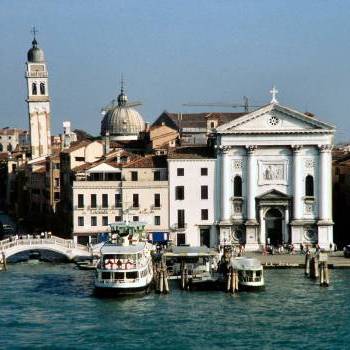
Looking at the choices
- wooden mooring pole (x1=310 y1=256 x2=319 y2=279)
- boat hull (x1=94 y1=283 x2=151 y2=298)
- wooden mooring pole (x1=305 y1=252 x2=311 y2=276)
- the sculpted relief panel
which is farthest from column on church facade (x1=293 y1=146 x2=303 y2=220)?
boat hull (x1=94 y1=283 x2=151 y2=298)

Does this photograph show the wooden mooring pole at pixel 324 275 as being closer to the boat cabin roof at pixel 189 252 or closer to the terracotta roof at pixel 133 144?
the boat cabin roof at pixel 189 252

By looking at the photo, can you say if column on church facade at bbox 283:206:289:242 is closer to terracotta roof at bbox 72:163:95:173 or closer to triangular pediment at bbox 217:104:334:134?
triangular pediment at bbox 217:104:334:134

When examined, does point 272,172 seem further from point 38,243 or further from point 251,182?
point 38,243

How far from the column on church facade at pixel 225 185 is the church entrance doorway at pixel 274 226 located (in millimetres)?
2080

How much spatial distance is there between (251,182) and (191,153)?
3376mm

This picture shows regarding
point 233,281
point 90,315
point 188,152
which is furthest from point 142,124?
point 90,315

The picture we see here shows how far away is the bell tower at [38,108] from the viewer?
76500 mm

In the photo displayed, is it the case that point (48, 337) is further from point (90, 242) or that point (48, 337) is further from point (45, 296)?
point (90, 242)

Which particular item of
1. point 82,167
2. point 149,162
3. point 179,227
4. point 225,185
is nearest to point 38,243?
point 82,167

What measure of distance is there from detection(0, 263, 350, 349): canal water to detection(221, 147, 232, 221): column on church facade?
9.50 meters

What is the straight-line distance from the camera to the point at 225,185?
5550cm

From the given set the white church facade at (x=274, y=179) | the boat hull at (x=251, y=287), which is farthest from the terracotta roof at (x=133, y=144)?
the boat hull at (x=251, y=287)

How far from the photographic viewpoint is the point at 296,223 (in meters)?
55.6

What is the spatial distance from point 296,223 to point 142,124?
1126 inches
